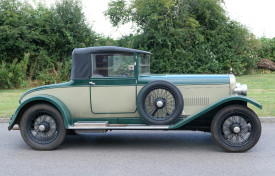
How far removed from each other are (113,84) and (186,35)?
14.5 meters

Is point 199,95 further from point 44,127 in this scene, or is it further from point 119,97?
point 44,127

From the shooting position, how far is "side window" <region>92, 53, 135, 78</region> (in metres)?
5.74

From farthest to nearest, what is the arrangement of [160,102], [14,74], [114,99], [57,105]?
1. [14,74]
2. [114,99]
3. [57,105]
4. [160,102]

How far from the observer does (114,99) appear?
5738mm

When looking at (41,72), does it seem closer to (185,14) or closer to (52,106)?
(185,14)

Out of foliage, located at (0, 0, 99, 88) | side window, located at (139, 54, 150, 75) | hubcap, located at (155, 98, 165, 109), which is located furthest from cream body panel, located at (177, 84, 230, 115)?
foliage, located at (0, 0, 99, 88)

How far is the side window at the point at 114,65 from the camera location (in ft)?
18.8

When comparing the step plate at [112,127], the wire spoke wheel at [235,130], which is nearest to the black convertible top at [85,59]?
the step plate at [112,127]

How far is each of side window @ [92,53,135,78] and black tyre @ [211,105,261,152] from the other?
1.68 meters

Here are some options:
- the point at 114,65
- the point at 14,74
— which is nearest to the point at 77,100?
the point at 114,65

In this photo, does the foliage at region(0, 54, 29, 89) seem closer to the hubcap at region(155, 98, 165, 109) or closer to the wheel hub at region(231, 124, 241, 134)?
the hubcap at region(155, 98, 165, 109)

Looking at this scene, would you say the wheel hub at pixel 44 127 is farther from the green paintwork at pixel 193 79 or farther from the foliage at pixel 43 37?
the foliage at pixel 43 37

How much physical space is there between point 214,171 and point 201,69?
15946 mm

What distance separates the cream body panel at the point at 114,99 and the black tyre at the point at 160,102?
262mm
